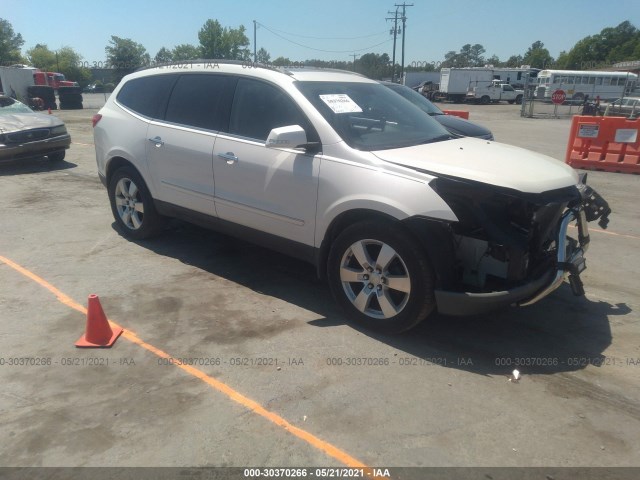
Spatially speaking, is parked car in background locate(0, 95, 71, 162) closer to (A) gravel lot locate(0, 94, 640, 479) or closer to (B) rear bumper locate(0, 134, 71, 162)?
(B) rear bumper locate(0, 134, 71, 162)

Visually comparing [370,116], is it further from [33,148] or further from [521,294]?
[33,148]

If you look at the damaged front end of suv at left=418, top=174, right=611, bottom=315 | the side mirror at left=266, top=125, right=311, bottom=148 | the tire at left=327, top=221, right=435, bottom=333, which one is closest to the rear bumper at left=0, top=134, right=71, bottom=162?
the side mirror at left=266, top=125, right=311, bottom=148

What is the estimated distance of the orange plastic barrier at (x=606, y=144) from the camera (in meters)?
10.7

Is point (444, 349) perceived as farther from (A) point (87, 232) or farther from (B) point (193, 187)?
(A) point (87, 232)

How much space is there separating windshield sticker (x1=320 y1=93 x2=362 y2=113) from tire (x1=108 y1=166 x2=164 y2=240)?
2.42 m

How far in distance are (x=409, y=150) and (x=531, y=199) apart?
3.33 ft

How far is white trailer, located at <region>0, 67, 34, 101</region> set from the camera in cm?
2738

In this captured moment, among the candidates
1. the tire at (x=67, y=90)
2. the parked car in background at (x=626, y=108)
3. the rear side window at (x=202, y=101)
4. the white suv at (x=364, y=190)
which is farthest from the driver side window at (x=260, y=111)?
the tire at (x=67, y=90)

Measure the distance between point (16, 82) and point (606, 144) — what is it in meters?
29.8

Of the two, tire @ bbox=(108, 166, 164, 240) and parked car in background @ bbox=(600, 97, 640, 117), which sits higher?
parked car in background @ bbox=(600, 97, 640, 117)

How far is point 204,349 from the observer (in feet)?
12.1

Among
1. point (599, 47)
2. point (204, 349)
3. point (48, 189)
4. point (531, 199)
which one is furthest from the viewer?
point (599, 47)

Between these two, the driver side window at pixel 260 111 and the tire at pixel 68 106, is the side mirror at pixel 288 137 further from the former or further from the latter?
the tire at pixel 68 106

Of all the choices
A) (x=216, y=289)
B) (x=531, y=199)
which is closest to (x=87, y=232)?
(x=216, y=289)
